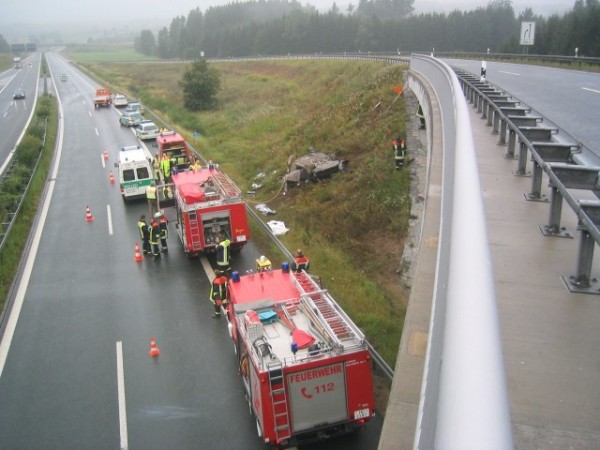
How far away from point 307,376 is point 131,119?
37.7 m

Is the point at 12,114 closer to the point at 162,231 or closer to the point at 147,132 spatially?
the point at 147,132

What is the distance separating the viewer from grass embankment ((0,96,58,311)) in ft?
57.7

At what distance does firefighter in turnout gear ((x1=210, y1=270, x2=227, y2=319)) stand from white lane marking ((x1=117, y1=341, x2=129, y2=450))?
7.23 feet

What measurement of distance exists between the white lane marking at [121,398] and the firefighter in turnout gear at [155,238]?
5221mm

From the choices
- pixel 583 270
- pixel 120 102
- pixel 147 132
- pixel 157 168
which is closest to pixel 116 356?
→ pixel 583 270

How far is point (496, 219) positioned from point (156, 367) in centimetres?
718

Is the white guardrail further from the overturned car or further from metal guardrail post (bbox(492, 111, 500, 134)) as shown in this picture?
the overturned car

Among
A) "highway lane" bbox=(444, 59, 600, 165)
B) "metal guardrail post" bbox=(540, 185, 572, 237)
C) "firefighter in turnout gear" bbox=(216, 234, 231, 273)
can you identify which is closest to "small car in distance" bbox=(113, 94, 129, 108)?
"highway lane" bbox=(444, 59, 600, 165)

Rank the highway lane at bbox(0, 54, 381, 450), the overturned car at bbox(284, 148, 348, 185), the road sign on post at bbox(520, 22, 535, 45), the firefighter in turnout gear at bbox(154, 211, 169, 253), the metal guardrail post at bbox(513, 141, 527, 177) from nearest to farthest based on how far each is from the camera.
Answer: the highway lane at bbox(0, 54, 381, 450)
the metal guardrail post at bbox(513, 141, 527, 177)
the firefighter in turnout gear at bbox(154, 211, 169, 253)
the overturned car at bbox(284, 148, 348, 185)
the road sign on post at bbox(520, 22, 535, 45)

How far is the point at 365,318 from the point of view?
1316 cm

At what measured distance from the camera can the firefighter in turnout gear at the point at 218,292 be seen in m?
13.3

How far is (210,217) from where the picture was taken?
1700 centimetres

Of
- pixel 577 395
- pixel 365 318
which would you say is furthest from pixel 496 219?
pixel 365 318

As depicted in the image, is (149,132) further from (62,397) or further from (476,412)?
(476,412)
